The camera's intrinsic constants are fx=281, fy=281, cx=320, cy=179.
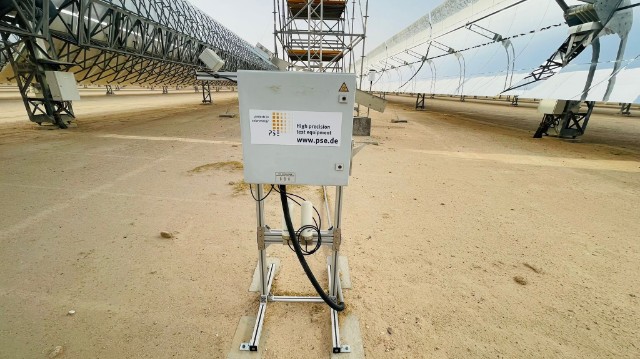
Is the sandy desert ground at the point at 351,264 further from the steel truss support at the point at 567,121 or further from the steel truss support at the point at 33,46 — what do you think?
the steel truss support at the point at 567,121

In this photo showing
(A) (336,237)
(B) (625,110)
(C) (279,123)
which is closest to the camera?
(C) (279,123)

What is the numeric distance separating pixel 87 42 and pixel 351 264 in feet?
39.6

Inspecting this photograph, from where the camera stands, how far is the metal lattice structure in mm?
8125

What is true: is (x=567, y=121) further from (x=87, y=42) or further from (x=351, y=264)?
(x=87, y=42)

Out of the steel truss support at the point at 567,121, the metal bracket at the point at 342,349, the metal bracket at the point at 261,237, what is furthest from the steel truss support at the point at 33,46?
the steel truss support at the point at 567,121

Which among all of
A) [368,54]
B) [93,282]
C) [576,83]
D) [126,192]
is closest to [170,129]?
[126,192]

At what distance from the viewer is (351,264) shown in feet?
9.13

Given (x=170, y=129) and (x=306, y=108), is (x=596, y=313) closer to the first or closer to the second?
(x=306, y=108)

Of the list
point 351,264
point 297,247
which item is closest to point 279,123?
point 297,247

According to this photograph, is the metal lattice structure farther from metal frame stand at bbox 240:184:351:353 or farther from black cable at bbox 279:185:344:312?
black cable at bbox 279:185:344:312

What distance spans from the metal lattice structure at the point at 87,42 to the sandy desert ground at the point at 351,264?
4.91 m

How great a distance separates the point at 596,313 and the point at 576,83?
978 centimetres

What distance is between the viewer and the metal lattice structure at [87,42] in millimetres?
8125

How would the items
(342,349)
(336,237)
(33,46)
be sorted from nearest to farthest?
(342,349) → (336,237) → (33,46)
